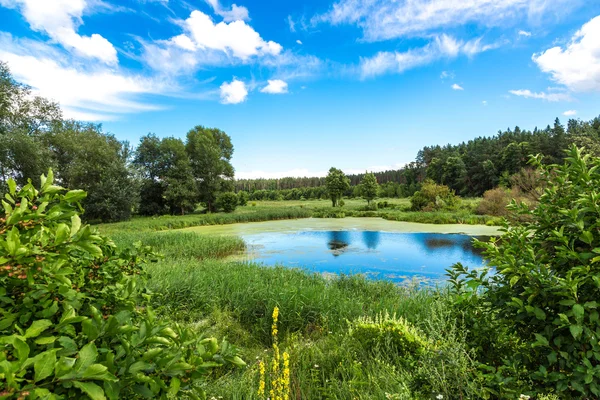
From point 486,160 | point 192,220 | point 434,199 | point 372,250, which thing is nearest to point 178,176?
point 192,220

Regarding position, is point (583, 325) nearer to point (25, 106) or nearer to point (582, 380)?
point (582, 380)

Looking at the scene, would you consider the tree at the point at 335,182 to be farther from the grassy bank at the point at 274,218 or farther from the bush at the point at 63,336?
the bush at the point at 63,336

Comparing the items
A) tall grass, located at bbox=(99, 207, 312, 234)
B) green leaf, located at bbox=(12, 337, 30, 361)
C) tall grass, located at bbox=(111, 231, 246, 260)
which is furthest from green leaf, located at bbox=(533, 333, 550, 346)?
tall grass, located at bbox=(99, 207, 312, 234)

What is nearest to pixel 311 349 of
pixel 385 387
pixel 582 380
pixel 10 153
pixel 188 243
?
pixel 385 387

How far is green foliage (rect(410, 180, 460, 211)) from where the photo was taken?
87.5 feet

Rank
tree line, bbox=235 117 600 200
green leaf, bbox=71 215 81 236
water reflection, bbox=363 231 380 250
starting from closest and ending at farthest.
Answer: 1. green leaf, bbox=71 215 81 236
2. water reflection, bbox=363 231 380 250
3. tree line, bbox=235 117 600 200

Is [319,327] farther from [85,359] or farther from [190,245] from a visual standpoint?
[190,245]

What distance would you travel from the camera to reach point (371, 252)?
12.1 m

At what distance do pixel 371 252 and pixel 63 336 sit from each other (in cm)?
1197

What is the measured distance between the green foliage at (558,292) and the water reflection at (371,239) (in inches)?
456

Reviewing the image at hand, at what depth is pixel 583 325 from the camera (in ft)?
4.36

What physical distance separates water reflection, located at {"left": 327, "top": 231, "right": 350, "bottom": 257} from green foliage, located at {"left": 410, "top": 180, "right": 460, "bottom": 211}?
1322cm

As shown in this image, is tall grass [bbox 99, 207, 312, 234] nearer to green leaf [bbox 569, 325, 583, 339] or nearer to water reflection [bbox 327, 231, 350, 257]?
water reflection [bbox 327, 231, 350, 257]

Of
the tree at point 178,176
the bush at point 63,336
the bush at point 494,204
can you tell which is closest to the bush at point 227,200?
the tree at point 178,176
